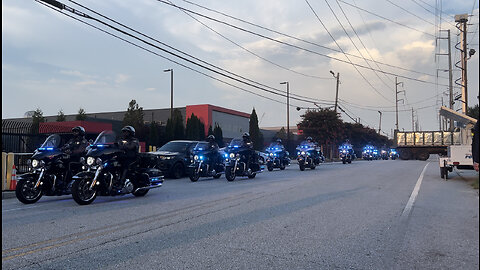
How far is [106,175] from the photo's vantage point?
9125mm

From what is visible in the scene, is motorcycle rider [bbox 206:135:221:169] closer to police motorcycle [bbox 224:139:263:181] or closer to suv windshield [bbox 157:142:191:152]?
police motorcycle [bbox 224:139:263:181]

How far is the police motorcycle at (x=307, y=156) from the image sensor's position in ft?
Result: 75.6

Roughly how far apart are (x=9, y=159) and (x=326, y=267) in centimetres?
1175

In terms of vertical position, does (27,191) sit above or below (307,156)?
below

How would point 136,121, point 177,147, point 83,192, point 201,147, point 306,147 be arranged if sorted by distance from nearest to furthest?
point 83,192 → point 201,147 → point 177,147 → point 306,147 → point 136,121

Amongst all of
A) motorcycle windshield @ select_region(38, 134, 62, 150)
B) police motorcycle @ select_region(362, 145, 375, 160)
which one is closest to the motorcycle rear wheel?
motorcycle windshield @ select_region(38, 134, 62, 150)

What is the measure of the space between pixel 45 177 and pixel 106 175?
→ 61.9 inches

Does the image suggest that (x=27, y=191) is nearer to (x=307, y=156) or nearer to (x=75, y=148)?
(x=75, y=148)

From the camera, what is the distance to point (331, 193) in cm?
1102

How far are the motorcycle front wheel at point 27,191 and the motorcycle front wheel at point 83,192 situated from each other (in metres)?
1.35

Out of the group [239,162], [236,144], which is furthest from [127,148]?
[236,144]

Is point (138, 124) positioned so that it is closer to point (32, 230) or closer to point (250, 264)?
point (32, 230)

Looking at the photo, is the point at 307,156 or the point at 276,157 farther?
the point at 276,157

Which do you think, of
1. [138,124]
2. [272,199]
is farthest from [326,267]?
[138,124]
